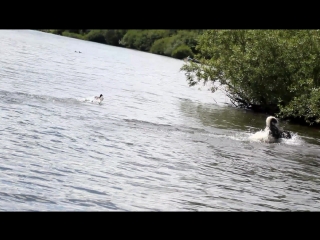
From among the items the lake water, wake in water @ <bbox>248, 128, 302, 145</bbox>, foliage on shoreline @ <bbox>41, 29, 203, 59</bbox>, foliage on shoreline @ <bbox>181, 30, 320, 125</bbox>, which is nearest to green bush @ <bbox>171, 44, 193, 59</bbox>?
foliage on shoreline @ <bbox>41, 29, 203, 59</bbox>

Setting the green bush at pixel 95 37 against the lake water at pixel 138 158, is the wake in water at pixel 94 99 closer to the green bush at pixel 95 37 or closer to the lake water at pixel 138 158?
the lake water at pixel 138 158

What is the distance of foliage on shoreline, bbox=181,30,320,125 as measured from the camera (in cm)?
2755

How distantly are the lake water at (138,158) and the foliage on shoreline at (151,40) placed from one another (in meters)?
68.0

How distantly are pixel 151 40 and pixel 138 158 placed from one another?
326 ft

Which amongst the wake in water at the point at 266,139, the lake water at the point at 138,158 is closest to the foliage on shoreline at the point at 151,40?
the lake water at the point at 138,158

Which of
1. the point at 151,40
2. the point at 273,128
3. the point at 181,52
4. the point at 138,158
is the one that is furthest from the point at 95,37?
the point at 138,158

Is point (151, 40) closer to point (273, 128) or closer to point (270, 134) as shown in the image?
point (273, 128)

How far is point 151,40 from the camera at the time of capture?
11344 cm

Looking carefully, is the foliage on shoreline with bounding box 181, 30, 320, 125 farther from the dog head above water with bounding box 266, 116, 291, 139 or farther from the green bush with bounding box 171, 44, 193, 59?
the green bush with bounding box 171, 44, 193, 59

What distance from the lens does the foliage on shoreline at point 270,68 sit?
27547mm
